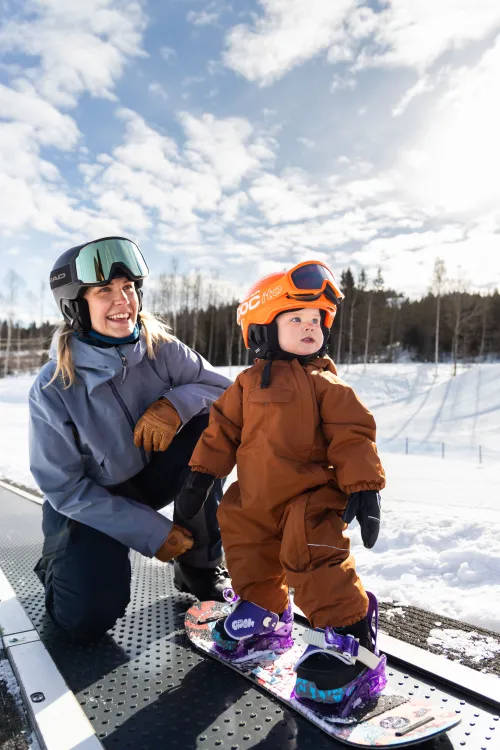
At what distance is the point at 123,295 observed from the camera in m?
2.26

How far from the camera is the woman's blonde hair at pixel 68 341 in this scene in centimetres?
217

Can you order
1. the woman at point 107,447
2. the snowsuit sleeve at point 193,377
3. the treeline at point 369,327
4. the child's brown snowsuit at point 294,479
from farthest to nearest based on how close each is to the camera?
the treeline at point 369,327
the snowsuit sleeve at point 193,377
the woman at point 107,447
the child's brown snowsuit at point 294,479

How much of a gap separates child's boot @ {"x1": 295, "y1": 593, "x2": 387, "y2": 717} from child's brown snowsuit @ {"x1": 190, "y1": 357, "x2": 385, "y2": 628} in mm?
57

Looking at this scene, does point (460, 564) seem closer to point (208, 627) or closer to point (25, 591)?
point (208, 627)

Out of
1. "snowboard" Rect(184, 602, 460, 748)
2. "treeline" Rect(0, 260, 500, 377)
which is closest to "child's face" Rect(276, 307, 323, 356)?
"snowboard" Rect(184, 602, 460, 748)

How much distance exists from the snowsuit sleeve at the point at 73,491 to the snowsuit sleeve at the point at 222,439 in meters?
0.39

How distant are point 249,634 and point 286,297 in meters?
1.27

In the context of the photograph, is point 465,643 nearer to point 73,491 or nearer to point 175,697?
point 175,697

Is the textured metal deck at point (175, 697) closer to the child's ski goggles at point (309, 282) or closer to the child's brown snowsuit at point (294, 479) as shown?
the child's brown snowsuit at point (294, 479)

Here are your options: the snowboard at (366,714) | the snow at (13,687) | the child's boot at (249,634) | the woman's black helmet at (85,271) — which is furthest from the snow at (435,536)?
the woman's black helmet at (85,271)

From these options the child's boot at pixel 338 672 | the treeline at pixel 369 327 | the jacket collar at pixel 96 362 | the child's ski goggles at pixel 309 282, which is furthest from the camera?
the treeline at pixel 369 327

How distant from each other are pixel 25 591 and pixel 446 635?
76.1 inches

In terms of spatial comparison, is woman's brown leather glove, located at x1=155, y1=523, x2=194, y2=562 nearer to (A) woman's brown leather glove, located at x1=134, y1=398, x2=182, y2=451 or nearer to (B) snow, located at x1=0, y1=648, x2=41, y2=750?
(A) woman's brown leather glove, located at x1=134, y1=398, x2=182, y2=451

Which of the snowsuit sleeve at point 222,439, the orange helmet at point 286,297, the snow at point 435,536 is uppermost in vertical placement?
the orange helmet at point 286,297
